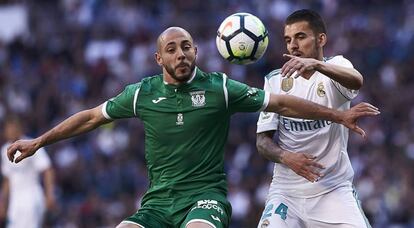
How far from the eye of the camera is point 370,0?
87.4 feet

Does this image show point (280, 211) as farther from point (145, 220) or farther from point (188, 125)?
point (145, 220)

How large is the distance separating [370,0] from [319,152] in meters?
16.6

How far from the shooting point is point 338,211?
10.4m

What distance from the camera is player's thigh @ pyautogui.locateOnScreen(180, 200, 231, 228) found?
9711mm

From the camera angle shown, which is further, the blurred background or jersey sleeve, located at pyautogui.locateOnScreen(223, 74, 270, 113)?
the blurred background

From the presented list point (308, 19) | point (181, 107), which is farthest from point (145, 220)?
point (308, 19)

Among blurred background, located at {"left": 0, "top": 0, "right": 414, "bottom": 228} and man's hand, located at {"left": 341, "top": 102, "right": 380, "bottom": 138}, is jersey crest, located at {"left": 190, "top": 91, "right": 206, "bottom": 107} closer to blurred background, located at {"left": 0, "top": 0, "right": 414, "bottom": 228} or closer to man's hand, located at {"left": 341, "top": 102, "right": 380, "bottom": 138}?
man's hand, located at {"left": 341, "top": 102, "right": 380, "bottom": 138}

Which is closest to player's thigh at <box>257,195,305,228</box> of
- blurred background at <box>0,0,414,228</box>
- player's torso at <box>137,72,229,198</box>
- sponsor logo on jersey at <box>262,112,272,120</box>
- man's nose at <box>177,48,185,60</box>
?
player's torso at <box>137,72,229,198</box>

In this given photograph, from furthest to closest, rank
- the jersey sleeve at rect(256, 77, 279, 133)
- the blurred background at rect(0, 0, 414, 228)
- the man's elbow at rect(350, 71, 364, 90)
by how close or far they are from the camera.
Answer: the blurred background at rect(0, 0, 414, 228)
the jersey sleeve at rect(256, 77, 279, 133)
the man's elbow at rect(350, 71, 364, 90)

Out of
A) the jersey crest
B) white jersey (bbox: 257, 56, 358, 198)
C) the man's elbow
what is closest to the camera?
the man's elbow

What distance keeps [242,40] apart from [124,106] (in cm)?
124

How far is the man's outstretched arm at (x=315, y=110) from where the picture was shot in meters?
9.78

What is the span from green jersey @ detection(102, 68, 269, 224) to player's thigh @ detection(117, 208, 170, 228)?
0.13 meters

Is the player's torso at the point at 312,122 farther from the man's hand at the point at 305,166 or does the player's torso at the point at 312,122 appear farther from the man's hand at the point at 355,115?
the man's hand at the point at 355,115
